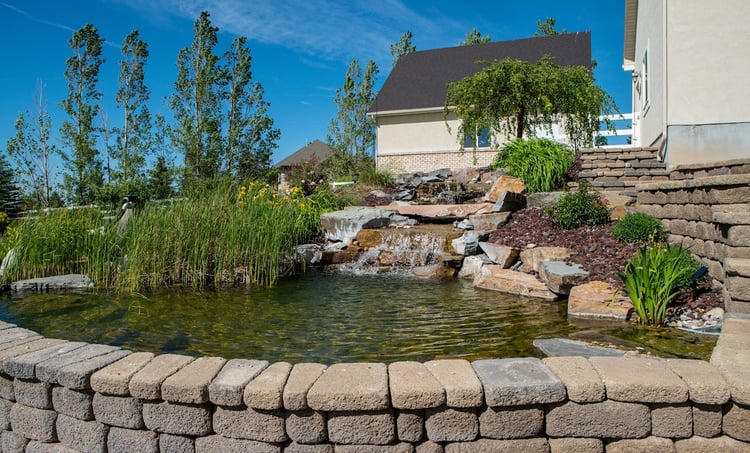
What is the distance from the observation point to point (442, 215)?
→ 10836mm

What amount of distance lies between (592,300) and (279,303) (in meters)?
3.45

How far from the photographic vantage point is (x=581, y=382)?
2088mm

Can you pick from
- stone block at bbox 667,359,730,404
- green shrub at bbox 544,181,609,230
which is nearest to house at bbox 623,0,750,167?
green shrub at bbox 544,181,609,230

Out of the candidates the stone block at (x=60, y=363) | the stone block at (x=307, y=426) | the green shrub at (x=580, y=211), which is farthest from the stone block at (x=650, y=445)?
the green shrub at (x=580, y=211)

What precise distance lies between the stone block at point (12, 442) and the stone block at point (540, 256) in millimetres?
5734

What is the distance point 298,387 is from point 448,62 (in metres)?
22.5

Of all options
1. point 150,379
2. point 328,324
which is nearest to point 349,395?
point 150,379

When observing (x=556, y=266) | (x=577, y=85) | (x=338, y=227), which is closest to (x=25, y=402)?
(x=556, y=266)

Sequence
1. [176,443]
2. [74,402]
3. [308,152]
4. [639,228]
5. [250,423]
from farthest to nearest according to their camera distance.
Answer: [308,152], [639,228], [74,402], [176,443], [250,423]

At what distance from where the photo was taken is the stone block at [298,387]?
208cm

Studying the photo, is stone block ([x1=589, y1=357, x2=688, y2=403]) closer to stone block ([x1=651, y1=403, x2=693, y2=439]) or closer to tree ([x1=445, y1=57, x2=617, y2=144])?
stone block ([x1=651, y1=403, x2=693, y2=439])

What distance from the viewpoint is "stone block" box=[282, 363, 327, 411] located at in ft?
6.82

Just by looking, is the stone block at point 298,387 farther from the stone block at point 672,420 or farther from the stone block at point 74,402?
the stone block at point 672,420

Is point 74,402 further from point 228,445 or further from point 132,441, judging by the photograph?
point 228,445
